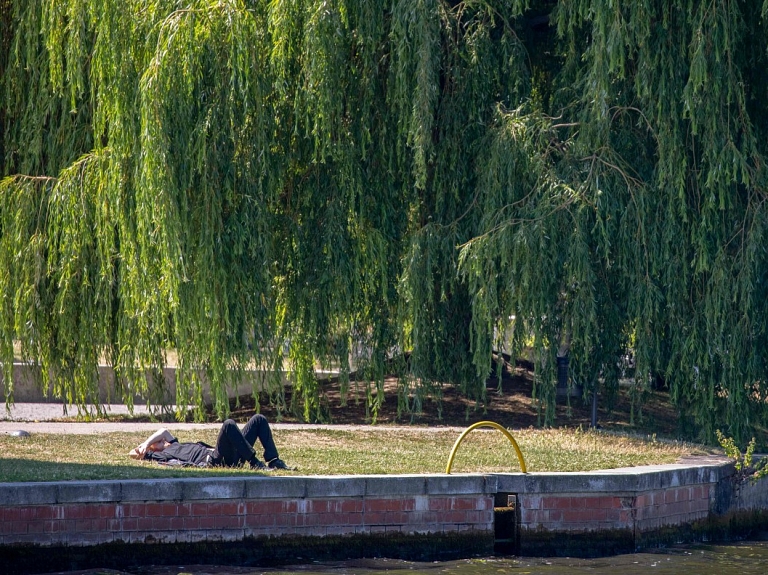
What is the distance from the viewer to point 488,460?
A: 10898mm

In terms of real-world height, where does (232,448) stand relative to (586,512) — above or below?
above

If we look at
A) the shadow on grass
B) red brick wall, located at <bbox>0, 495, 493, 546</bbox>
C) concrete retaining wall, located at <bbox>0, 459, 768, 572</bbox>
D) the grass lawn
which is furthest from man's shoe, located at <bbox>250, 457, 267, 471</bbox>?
red brick wall, located at <bbox>0, 495, 493, 546</bbox>

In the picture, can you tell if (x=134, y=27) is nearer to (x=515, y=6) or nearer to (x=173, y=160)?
(x=173, y=160)

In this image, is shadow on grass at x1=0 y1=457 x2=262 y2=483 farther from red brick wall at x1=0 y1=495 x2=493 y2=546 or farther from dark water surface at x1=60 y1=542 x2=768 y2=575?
dark water surface at x1=60 y1=542 x2=768 y2=575

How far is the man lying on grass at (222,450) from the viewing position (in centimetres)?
996

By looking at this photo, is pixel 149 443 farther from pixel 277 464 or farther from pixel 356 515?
pixel 356 515

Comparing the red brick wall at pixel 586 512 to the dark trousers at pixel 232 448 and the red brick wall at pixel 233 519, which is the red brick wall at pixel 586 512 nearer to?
the red brick wall at pixel 233 519

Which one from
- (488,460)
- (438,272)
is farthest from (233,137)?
(488,460)

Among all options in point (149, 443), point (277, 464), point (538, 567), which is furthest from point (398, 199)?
point (538, 567)

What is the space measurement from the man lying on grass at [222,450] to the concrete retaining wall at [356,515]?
864 millimetres

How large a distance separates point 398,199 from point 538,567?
5574mm

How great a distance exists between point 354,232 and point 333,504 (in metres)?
4.65

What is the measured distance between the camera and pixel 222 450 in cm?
1001

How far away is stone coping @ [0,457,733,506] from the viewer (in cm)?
845
